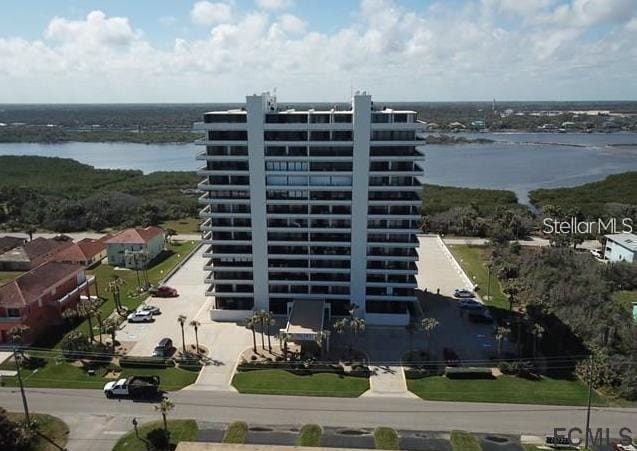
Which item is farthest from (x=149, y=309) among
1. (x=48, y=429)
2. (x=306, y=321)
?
(x=48, y=429)

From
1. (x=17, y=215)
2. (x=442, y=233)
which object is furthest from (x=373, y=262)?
(x=17, y=215)

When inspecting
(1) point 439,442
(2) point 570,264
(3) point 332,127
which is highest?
(3) point 332,127

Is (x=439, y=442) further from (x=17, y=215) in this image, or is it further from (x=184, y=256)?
(x=17, y=215)

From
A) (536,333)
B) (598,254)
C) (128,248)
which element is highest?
(536,333)

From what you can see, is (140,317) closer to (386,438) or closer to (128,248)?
(128,248)

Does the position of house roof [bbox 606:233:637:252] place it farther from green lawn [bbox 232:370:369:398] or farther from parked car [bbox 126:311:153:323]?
parked car [bbox 126:311:153:323]

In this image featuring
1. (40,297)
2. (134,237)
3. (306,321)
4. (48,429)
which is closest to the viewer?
(48,429)

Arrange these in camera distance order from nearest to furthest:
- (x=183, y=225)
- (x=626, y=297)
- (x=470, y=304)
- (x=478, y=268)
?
(x=470, y=304), (x=626, y=297), (x=478, y=268), (x=183, y=225)
